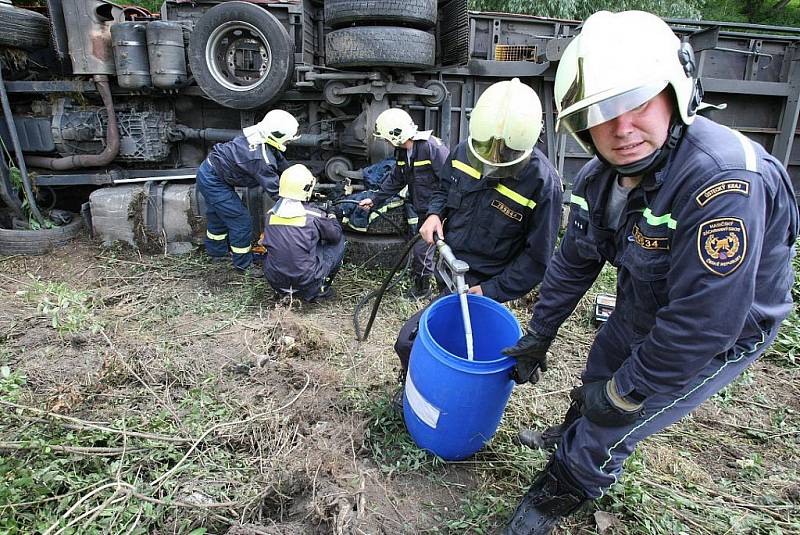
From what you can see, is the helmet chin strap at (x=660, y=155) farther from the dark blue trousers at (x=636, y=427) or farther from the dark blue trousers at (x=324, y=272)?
the dark blue trousers at (x=324, y=272)

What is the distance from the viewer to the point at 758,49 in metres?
5.76

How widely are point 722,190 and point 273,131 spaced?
13.7 feet

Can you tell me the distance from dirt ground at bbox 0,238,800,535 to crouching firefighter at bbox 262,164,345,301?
408mm

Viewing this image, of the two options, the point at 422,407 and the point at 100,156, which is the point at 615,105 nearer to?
the point at 422,407

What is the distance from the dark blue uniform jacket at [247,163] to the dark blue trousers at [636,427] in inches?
148

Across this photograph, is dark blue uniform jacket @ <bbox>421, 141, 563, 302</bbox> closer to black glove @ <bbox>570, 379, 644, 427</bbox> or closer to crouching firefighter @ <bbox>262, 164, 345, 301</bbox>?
black glove @ <bbox>570, 379, 644, 427</bbox>

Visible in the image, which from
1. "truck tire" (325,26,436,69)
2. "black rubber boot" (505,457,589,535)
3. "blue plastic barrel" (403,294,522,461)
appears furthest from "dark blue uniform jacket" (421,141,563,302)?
"truck tire" (325,26,436,69)

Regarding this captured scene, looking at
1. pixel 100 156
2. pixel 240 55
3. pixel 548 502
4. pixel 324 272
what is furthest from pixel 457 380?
pixel 100 156

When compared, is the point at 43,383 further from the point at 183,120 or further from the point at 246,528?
the point at 183,120

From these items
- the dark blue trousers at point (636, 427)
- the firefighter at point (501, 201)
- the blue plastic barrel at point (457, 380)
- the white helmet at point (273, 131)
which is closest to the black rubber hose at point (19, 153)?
the white helmet at point (273, 131)

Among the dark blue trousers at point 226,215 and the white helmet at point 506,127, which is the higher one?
the white helmet at point 506,127

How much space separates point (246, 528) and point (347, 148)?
166 inches

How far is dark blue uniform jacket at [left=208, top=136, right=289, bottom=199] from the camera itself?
190 inches

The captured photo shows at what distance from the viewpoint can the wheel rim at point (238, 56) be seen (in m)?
5.13
